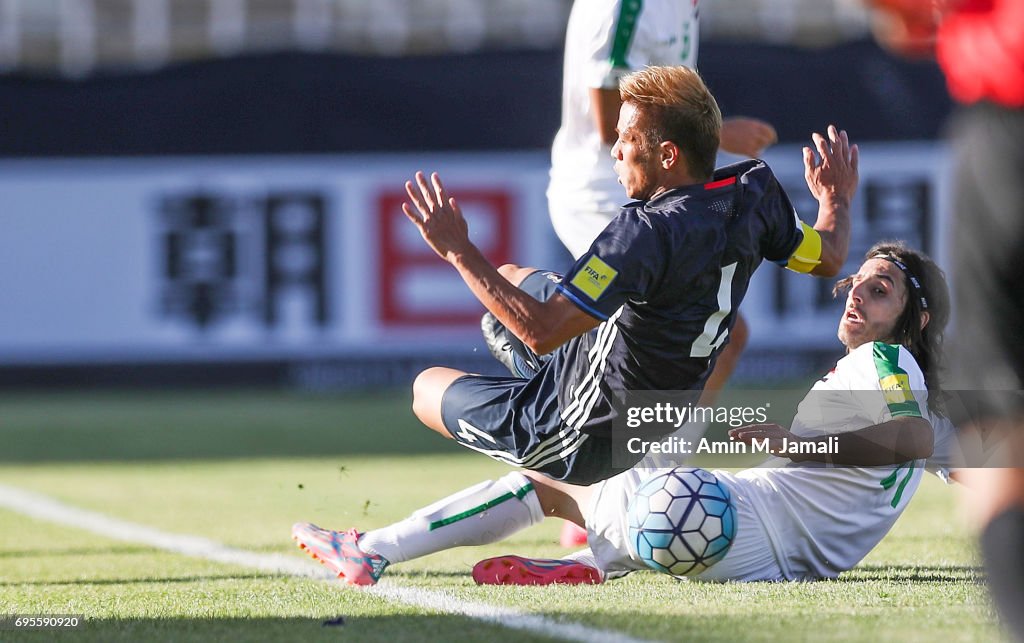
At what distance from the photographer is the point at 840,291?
4926mm

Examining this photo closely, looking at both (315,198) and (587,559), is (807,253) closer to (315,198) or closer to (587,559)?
(587,559)

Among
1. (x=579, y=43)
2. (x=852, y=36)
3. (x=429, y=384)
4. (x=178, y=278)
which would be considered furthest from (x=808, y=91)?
(x=429, y=384)

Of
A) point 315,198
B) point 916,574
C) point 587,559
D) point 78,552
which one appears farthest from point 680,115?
point 315,198

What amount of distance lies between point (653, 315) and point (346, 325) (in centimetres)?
811

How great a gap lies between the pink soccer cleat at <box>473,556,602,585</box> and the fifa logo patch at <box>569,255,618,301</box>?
994 millimetres

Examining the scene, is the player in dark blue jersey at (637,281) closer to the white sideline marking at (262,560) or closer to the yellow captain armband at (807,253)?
the yellow captain armband at (807,253)

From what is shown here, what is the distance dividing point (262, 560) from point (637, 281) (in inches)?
74.8

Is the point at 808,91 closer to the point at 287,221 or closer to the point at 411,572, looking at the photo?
the point at 287,221

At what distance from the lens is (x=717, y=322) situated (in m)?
4.09

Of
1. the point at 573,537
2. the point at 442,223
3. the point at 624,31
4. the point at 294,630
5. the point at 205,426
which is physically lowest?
the point at 205,426

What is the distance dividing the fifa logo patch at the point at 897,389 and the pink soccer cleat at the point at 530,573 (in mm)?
993

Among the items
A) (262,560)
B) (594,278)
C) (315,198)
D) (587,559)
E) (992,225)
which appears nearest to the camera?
(992,225)

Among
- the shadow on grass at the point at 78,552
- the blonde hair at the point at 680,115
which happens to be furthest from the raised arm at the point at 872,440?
the shadow on grass at the point at 78,552

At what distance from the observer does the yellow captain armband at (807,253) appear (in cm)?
430
